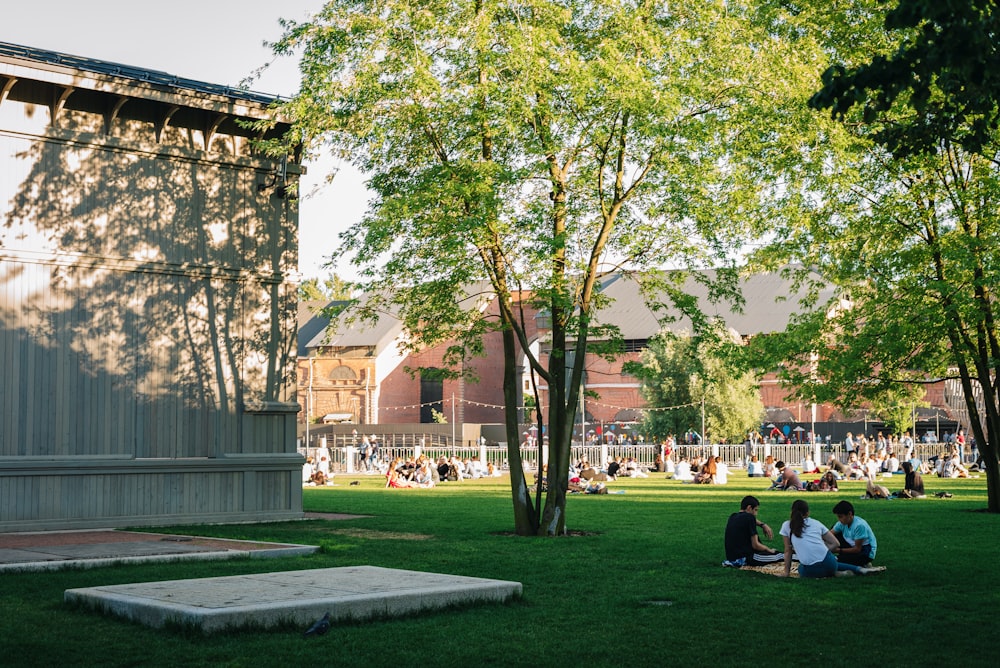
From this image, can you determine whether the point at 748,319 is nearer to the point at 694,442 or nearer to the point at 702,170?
the point at 694,442

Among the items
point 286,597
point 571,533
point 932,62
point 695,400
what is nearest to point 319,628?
point 286,597

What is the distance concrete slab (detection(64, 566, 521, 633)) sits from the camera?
31.1ft

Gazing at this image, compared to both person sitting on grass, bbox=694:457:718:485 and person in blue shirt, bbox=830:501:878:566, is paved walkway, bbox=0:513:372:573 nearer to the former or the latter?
person in blue shirt, bbox=830:501:878:566

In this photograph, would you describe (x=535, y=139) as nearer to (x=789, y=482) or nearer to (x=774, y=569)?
(x=774, y=569)

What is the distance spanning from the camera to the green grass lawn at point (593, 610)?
8.72 m

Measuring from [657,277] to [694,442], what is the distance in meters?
50.3

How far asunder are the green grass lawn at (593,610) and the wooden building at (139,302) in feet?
6.09

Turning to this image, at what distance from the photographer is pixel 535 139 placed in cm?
1984

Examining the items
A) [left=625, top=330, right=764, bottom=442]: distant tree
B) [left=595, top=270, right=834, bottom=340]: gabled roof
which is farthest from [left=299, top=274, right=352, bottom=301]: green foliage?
[left=595, top=270, right=834, bottom=340]: gabled roof

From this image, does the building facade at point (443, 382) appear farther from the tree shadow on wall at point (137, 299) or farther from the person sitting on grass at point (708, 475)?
the tree shadow on wall at point (137, 299)

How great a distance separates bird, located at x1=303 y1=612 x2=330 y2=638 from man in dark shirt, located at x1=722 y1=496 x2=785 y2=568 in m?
6.78

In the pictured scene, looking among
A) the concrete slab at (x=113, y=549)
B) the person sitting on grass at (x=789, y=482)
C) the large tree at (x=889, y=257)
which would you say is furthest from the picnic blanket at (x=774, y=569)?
the person sitting on grass at (x=789, y=482)

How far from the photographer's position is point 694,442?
70.0 metres

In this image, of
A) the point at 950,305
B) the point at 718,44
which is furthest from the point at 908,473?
the point at 718,44
